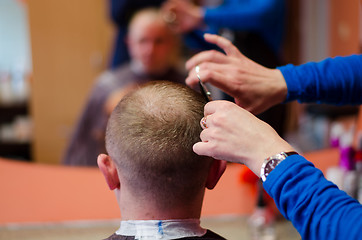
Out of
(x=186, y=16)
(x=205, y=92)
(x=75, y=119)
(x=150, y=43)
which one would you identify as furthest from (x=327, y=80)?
(x=75, y=119)

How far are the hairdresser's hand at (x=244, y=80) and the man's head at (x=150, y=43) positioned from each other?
1.04 metres

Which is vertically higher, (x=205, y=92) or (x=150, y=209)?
(x=205, y=92)

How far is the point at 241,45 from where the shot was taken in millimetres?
1108

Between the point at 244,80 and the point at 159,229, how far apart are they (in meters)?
0.33

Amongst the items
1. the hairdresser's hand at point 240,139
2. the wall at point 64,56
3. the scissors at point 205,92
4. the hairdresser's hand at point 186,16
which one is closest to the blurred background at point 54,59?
the wall at point 64,56

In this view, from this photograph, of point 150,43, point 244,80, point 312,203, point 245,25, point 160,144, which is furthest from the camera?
point 150,43

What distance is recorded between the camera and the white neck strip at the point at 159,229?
0.64 meters

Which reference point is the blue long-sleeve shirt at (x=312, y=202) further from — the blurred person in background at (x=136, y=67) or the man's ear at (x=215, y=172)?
the blurred person in background at (x=136, y=67)

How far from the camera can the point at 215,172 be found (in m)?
0.68

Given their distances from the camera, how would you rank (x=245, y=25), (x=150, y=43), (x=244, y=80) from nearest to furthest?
(x=244, y=80)
(x=245, y=25)
(x=150, y=43)

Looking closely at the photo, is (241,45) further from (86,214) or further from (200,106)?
(86,214)

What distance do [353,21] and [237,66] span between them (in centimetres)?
78

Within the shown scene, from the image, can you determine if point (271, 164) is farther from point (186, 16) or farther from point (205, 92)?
point (186, 16)

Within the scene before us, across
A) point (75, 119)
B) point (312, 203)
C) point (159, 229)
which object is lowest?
point (75, 119)
